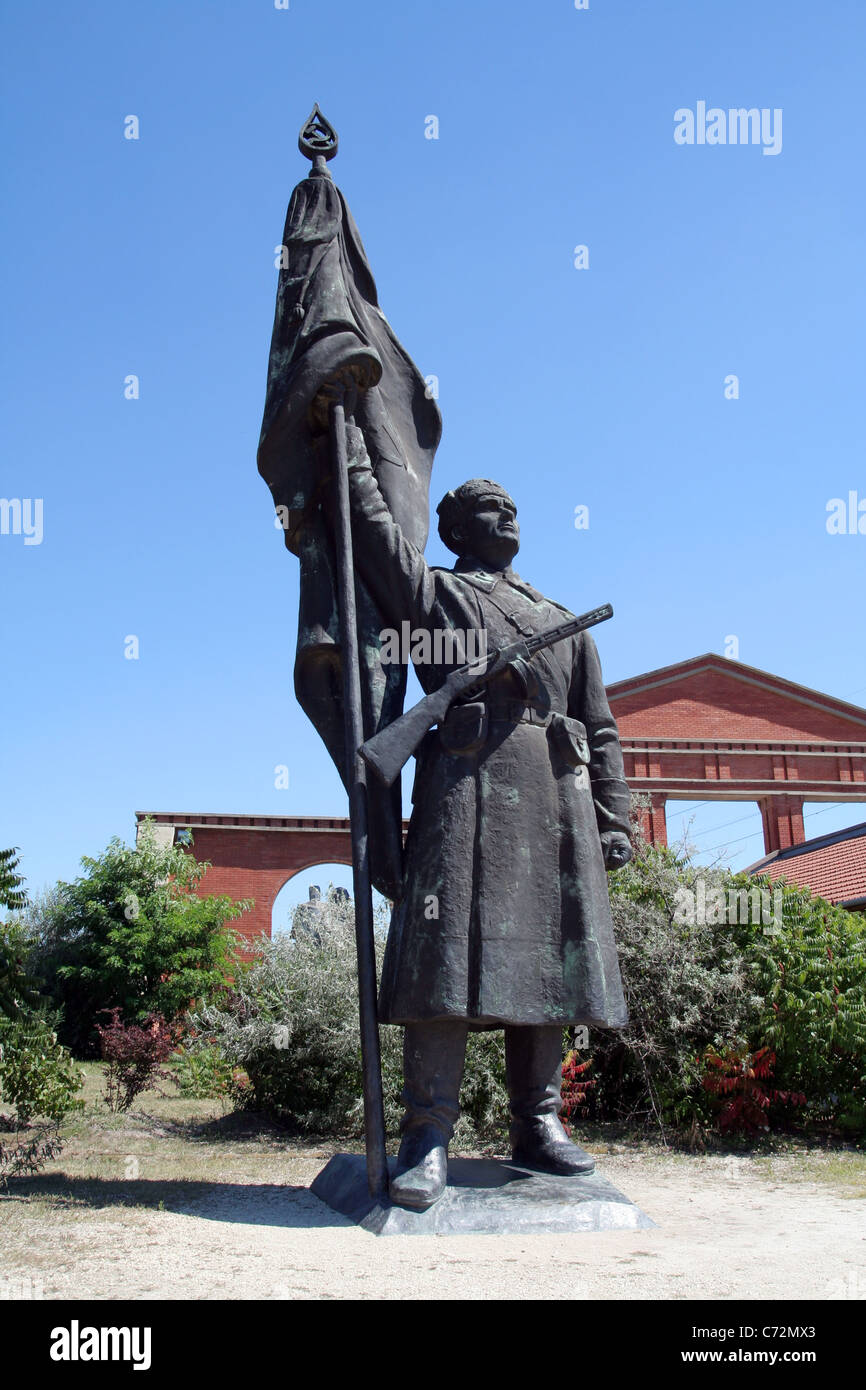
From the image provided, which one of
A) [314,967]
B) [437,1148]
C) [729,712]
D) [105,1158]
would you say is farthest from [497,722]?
[729,712]

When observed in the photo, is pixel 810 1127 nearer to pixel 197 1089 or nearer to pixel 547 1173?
pixel 547 1173

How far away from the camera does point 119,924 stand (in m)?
18.3

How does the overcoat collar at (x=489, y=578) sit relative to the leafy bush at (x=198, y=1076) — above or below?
above

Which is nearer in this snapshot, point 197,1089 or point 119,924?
point 197,1089

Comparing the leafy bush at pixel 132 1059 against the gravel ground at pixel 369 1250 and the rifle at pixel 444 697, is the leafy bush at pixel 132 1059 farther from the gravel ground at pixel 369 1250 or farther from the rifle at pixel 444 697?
the rifle at pixel 444 697

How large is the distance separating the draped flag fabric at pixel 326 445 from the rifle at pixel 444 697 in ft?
0.68

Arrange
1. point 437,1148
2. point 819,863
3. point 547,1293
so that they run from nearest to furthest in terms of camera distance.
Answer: point 547,1293
point 437,1148
point 819,863

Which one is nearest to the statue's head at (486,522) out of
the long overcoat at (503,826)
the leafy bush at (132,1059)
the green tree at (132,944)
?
the long overcoat at (503,826)

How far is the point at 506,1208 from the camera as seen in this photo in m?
3.81

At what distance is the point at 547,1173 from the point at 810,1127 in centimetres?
419

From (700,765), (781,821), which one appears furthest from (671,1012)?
(781,821)

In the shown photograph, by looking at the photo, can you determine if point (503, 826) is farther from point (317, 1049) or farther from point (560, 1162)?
point (317, 1049)

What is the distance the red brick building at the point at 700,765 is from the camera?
73.6ft

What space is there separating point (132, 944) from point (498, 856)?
14894 millimetres
